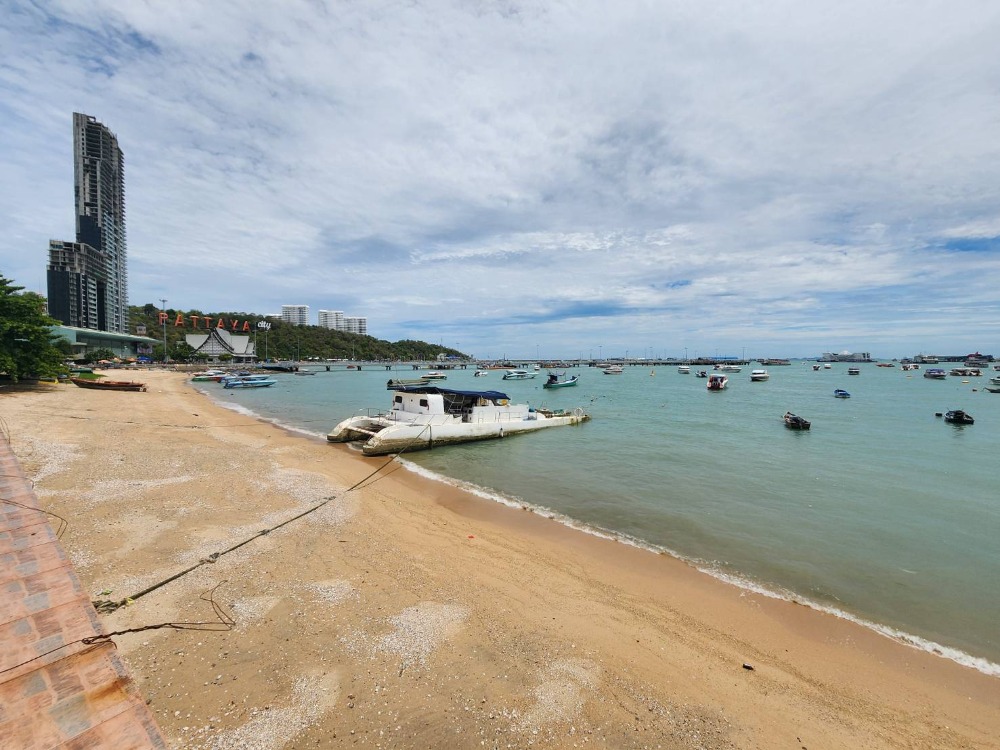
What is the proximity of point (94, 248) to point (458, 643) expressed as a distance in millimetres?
175652

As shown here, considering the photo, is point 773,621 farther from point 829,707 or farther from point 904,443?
point 904,443

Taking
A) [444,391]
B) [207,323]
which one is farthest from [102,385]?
[207,323]

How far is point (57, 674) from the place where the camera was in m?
3.10

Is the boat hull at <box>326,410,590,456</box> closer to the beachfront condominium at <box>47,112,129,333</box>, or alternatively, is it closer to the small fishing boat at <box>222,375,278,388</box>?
the small fishing boat at <box>222,375,278,388</box>

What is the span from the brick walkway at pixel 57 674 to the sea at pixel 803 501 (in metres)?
10.9

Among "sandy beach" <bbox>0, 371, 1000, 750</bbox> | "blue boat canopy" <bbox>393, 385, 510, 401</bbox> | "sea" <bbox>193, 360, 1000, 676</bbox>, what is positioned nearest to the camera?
"sandy beach" <bbox>0, 371, 1000, 750</bbox>

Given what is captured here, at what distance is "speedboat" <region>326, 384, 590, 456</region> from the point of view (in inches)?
876

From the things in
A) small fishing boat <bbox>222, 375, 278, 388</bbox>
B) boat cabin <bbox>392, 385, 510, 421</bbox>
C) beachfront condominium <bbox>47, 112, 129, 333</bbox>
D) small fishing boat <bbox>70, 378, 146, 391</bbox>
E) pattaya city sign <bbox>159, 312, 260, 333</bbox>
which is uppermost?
beachfront condominium <bbox>47, 112, 129, 333</bbox>

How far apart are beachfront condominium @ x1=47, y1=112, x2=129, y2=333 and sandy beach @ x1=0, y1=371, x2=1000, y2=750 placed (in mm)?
146518

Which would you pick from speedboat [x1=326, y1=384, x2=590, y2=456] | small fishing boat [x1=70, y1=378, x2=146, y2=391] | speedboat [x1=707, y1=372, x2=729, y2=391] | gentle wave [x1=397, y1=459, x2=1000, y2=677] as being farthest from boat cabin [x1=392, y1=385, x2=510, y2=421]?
speedboat [x1=707, y1=372, x2=729, y2=391]

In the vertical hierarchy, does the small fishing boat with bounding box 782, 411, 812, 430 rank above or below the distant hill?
below

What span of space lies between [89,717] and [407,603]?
4905mm

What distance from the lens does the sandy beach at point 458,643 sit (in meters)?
4.94

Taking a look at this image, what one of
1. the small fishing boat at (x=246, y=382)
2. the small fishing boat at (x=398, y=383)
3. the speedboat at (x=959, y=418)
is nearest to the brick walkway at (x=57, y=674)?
the small fishing boat at (x=398, y=383)
